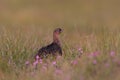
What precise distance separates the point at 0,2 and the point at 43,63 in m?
20.2

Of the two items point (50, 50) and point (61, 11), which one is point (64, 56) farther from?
point (61, 11)

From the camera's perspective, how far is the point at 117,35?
14.1m

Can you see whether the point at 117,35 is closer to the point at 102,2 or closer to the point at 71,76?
the point at 71,76

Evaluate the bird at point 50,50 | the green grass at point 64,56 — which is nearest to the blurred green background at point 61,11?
the green grass at point 64,56

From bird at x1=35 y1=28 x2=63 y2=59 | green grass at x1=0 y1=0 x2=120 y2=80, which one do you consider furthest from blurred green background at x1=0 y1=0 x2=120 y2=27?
bird at x1=35 y1=28 x2=63 y2=59

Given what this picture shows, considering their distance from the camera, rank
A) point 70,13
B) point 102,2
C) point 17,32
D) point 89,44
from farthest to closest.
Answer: point 102,2
point 70,13
point 17,32
point 89,44

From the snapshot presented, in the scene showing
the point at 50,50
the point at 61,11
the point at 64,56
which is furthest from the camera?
the point at 61,11

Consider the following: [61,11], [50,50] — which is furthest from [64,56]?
[61,11]

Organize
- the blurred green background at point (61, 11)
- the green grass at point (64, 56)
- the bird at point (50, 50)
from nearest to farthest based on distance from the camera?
the green grass at point (64, 56), the bird at point (50, 50), the blurred green background at point (61, 11)

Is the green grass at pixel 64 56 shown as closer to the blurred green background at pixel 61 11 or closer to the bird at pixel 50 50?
the bird at pixel 50 50

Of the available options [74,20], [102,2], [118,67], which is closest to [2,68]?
[118,67]

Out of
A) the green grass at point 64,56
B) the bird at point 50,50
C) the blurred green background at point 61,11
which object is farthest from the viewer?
the blurred green background at point 61,11

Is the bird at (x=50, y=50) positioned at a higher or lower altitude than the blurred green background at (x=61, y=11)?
higher

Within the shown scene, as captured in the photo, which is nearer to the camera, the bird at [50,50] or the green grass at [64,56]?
the green grass at [64,56]
